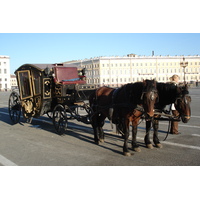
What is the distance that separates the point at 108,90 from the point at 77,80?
2429 mm

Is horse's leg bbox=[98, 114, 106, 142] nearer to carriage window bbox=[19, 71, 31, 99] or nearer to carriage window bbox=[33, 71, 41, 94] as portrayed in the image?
carriage window bbox=[33, 71, 41, 94]

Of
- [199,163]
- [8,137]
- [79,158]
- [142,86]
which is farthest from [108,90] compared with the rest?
[8,137]

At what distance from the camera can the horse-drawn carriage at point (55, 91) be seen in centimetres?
920

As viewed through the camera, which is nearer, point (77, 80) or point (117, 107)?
point (117, 107)

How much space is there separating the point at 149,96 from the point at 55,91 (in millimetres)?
4693

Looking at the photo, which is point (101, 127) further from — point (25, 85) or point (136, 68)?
point (136, 68)

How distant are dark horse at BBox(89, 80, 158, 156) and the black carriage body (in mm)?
1205

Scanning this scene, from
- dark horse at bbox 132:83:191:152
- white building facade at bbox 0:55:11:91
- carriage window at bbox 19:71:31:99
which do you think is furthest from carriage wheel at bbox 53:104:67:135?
white building facade at bbox 0:55:11:91

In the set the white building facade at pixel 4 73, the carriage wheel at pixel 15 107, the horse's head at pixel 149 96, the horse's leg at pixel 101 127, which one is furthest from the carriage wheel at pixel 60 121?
the white building facade at pixel 4 73

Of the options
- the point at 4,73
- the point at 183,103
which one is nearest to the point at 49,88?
the point at 183,103

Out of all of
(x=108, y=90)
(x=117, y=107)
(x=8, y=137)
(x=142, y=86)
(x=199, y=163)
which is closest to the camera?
(x=199, y=163)

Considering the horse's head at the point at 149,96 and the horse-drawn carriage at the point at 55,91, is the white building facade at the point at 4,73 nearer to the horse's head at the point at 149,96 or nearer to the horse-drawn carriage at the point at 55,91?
the horse-drawn carriage at the point at 55,91

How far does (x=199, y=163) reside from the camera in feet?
18.8

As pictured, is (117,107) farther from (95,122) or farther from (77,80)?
(77,80)
